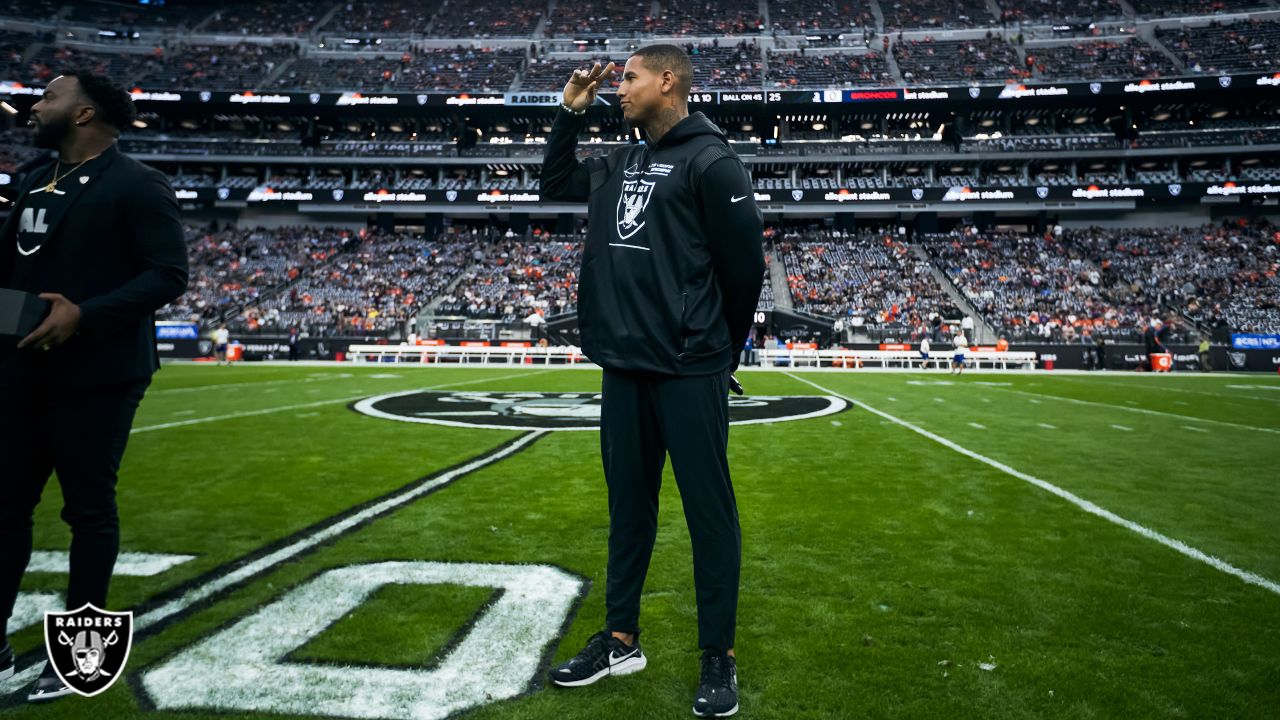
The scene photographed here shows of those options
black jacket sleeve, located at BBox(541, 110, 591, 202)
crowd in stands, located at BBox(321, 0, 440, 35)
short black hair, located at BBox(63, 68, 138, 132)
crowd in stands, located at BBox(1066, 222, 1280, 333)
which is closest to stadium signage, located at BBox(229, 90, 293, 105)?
crowd in stands, located at BBox(321, 0, 440, 35)

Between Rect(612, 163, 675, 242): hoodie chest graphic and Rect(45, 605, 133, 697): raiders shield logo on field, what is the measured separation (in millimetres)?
2203

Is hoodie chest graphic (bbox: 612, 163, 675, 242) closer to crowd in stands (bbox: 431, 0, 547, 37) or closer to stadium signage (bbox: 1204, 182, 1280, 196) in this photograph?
stadium signage (bbox: 1204, 182, 1280, 196)

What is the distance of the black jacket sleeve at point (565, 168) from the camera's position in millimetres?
2811

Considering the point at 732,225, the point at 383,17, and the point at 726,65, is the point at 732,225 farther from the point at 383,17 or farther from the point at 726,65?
the point at 383,17

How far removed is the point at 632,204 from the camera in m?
2.58

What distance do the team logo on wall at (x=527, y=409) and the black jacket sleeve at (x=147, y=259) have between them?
6.46 m

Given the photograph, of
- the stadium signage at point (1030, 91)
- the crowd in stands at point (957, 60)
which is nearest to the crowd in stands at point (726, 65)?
the crowd in stands at point (957, 60)

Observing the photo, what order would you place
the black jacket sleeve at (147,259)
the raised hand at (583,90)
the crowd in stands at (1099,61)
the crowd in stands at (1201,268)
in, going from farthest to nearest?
the crowd in stands at (1099,61)
the crowd in stands at (1201,268)
the raised hand at (583,90)
the black jacket sleeve at (147,259)

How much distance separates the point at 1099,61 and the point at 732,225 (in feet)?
190

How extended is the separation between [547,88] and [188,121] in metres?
29.0

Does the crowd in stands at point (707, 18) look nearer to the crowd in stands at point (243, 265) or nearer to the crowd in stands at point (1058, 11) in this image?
the crowd in stands at point (1058, 11)

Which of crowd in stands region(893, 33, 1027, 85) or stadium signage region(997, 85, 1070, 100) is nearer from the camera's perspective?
stadium signage region(997, 85, 1070, 100)

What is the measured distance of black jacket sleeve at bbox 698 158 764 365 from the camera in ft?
7.90

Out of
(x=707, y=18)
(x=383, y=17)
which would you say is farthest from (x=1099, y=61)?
(x=383, y=17)
